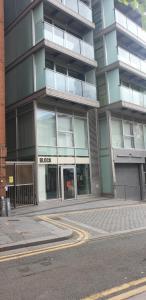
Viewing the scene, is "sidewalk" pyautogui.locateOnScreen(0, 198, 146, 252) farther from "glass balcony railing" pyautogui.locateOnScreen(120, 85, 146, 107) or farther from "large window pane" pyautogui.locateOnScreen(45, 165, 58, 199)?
"glass balcony railing" pyautogui.locateOnScreen(120, 85, 146, 107)

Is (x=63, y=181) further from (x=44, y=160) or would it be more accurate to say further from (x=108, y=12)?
(x=108, y=12)

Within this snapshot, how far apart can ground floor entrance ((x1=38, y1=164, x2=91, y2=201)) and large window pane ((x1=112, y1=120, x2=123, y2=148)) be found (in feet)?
9.65

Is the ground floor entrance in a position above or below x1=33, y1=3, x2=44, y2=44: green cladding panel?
below

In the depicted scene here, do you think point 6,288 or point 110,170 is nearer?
point 6,288

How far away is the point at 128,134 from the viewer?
75.0 ft

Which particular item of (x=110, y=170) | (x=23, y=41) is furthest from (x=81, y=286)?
(x=23, y=41)

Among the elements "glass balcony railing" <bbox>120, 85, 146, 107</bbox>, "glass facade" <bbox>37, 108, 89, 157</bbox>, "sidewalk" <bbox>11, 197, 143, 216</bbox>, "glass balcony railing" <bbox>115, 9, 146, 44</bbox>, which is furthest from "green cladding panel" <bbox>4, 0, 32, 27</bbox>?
"sidewalk" <bbox>11, 197, 143, 216</bbox>

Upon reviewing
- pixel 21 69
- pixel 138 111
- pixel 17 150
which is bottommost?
pixel 17 150

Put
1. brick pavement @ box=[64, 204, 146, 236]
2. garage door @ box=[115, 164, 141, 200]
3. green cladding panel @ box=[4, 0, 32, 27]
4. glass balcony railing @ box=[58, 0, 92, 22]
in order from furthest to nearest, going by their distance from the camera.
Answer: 1. garage door @ box=[115, 164, 141, 200]
2. glass balcony railing @ box=[58, 0, 92, 22]
3. green cladding panel @ box=[4, 0, 32, 27]
4. brick pavement @ box=[64, 204, 146, 236]

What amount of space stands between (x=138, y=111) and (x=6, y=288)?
758 inches

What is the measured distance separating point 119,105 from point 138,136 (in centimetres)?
424

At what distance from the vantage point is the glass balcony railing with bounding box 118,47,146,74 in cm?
2156

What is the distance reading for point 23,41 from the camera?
19.1 metres

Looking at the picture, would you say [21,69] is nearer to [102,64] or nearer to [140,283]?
[102,64]
